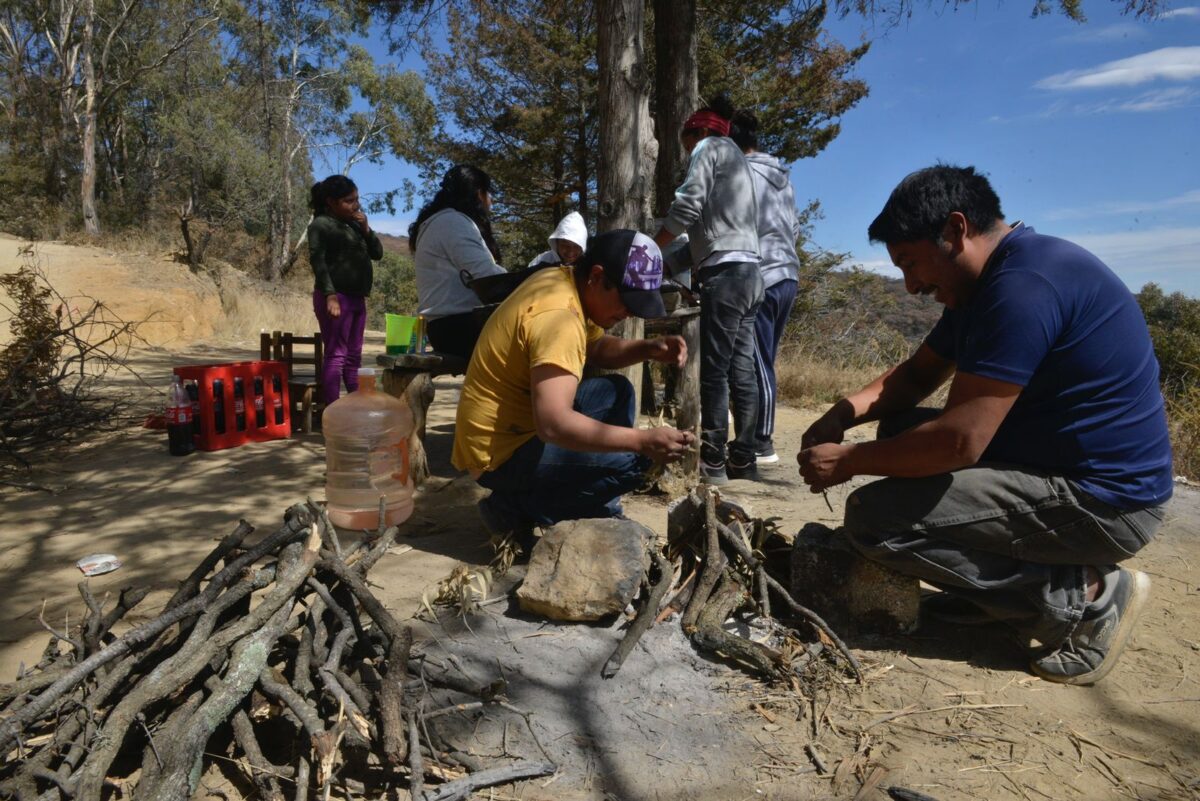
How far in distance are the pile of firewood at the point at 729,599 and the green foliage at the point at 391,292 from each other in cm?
2172

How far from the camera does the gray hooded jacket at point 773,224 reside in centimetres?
455

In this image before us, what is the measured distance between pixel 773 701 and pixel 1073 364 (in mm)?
1294

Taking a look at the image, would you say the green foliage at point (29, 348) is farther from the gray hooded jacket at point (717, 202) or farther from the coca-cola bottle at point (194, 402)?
the gray hooded jacket at point (717, 202)

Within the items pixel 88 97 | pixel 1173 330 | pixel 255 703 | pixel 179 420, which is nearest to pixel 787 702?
pixel 255 703

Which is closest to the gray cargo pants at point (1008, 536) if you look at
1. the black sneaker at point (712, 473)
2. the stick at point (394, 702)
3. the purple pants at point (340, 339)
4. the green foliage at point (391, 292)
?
the stick at point (394, 702)

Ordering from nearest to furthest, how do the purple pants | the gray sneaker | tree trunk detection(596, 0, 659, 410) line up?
the gray sneaker → tree trunk detection(596, 0, 659, 410) → the purple pants

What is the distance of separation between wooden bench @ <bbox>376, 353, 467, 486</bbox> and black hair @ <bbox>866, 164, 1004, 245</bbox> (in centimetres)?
277

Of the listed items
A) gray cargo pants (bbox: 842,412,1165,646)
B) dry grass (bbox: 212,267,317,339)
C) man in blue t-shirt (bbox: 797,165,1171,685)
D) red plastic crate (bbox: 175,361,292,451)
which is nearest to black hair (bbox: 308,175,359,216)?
red plastic crate (bbox: 175,361,292,451)

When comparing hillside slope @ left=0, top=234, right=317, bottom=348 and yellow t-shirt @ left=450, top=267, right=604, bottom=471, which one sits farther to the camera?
hillside slope @ left=0, top=234, right=317, bottom=348

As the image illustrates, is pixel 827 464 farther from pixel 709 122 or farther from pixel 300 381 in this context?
pixel 300 381

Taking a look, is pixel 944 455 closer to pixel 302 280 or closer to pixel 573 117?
pixel 573 117

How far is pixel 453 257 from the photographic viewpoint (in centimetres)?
441

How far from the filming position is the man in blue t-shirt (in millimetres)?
2064

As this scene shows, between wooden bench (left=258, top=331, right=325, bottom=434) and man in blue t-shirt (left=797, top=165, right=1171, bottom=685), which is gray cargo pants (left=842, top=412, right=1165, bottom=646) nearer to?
man in blue t-shirt (left=797, top=165, right=1171, bottom=685)
